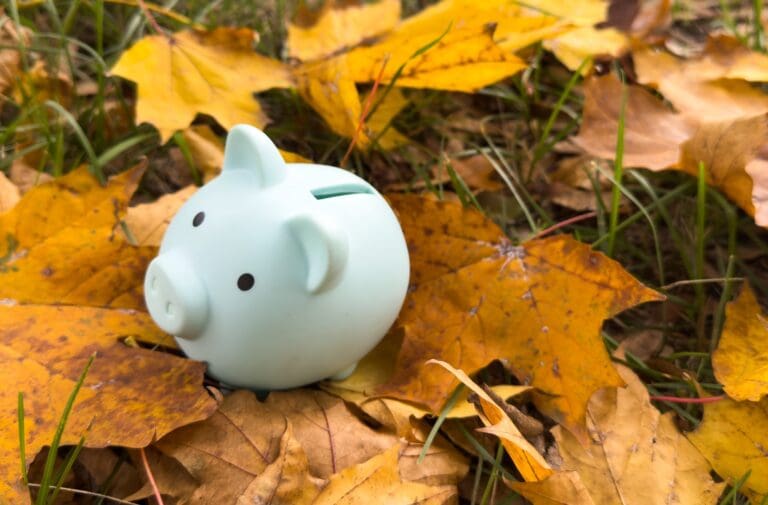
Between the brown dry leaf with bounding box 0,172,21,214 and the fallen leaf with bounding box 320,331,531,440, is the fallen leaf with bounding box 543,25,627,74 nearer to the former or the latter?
the fallen leaf with bounding box 320,331,531,440

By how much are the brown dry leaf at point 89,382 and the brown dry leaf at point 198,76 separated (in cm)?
34

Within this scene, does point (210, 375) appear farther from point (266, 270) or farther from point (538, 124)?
point (538, 124)

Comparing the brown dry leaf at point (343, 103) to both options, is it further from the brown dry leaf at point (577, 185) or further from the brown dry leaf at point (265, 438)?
the brown dry leaf at point (265, 438)

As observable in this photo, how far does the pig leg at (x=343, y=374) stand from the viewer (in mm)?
1044

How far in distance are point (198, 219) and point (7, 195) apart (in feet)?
1.47

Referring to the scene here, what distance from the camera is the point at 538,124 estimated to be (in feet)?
5.14

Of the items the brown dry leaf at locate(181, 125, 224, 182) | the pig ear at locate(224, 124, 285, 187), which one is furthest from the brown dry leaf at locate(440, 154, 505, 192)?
the pig ear at locate(224, 124, 285, 187)

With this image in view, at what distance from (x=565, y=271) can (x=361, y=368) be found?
0.31 meters

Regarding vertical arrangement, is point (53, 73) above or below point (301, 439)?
above

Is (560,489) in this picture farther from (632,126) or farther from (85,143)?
(85,143)

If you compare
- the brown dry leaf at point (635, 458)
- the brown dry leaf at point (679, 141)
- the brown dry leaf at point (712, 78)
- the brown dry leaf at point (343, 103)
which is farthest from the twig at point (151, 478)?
the brown dry leaf at point (712, 78)

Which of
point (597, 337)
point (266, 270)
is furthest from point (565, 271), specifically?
point (266, 270)

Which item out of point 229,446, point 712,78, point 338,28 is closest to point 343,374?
point 229,446

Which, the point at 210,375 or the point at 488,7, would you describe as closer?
the point at 210,375
